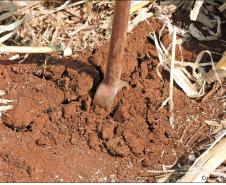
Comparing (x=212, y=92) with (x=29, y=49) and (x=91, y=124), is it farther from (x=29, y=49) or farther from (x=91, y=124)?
(x=29, y=49)

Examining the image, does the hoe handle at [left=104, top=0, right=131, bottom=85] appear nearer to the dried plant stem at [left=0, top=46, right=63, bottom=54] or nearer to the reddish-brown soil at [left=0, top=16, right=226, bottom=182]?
the reddish-brown soil at [left=0, top=16, right=226, bottom=182]

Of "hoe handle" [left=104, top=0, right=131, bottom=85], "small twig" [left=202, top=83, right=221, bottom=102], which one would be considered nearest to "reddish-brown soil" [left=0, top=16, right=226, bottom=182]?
"small twig" [left=202, top=83, right=221, bottom=102]

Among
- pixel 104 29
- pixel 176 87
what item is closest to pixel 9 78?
pixel 104 29

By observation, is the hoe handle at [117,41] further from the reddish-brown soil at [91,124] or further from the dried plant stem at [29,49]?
the dried plant stem at [29,49]

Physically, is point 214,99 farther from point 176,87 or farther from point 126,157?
point 126,157

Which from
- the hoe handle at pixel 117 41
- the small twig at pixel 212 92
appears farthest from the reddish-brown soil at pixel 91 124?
the hoe handle at pixel 117 41
